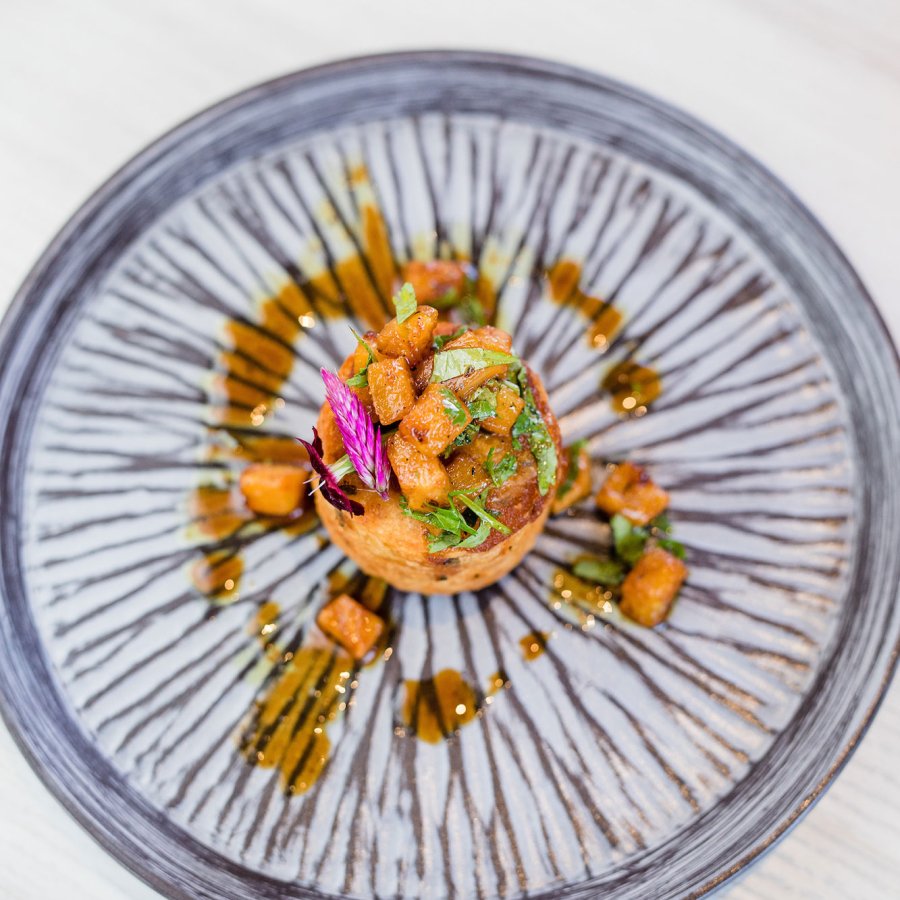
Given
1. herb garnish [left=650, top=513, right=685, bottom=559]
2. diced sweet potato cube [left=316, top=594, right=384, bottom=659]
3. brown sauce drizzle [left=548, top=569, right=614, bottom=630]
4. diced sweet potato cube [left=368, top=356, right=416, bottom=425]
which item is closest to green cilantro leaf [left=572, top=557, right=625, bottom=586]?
brown sauce drizzle [left=548, top=569, right=614, bottom=630]

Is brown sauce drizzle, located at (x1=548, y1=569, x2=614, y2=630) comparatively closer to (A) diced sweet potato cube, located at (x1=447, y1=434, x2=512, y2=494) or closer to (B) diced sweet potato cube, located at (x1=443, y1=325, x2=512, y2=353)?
(A) diced sweet potato cube, located at (x1=447, y1=434, x2=512, y2=494)

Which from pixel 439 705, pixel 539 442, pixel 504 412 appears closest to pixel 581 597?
pixel 439 705

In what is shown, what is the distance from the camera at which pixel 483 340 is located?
2.71 m

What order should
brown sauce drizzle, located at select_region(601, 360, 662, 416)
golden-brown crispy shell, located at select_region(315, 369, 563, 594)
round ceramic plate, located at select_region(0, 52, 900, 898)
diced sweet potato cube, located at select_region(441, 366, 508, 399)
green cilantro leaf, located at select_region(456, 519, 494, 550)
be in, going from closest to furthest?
diced sweet potato cube, located at select_region(441, 366, 508, 399)
green cilantro leaf, located at select_region(456, 519, 494, 550)
golden-brown crispy shell, located at select_region(315, 369, 563, 594)
round ceramic plate, located at select_region(0, 52, 900, 898)
brown sauce drizzle, located at select_region(601, 360, 662, 416)

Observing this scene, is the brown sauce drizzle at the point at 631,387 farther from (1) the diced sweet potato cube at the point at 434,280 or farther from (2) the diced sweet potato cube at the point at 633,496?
(1) the diced sweet potato cube at the point at 434,280

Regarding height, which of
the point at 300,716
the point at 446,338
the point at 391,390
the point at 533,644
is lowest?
the point at 300,716

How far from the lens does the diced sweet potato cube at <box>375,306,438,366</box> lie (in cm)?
266

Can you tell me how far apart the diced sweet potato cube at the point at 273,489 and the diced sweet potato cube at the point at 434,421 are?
926 mm

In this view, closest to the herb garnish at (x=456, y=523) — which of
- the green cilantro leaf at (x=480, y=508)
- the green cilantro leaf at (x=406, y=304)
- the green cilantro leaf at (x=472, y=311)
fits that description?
the green cilantro leaf at (x=480, y=508)

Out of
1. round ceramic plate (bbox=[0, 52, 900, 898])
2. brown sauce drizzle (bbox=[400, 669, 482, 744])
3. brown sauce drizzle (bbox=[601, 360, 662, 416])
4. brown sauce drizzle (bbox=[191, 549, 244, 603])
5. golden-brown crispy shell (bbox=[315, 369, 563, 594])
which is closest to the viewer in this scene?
golden-brown crispy shell (bbox=[315, 369, 563, 594])

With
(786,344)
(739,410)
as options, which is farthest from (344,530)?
(786,344)

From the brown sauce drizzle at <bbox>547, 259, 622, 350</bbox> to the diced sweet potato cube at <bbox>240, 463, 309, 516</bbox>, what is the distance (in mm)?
1224

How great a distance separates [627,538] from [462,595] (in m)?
0.65

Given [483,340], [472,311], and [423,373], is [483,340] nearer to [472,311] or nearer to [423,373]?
[423,373]
